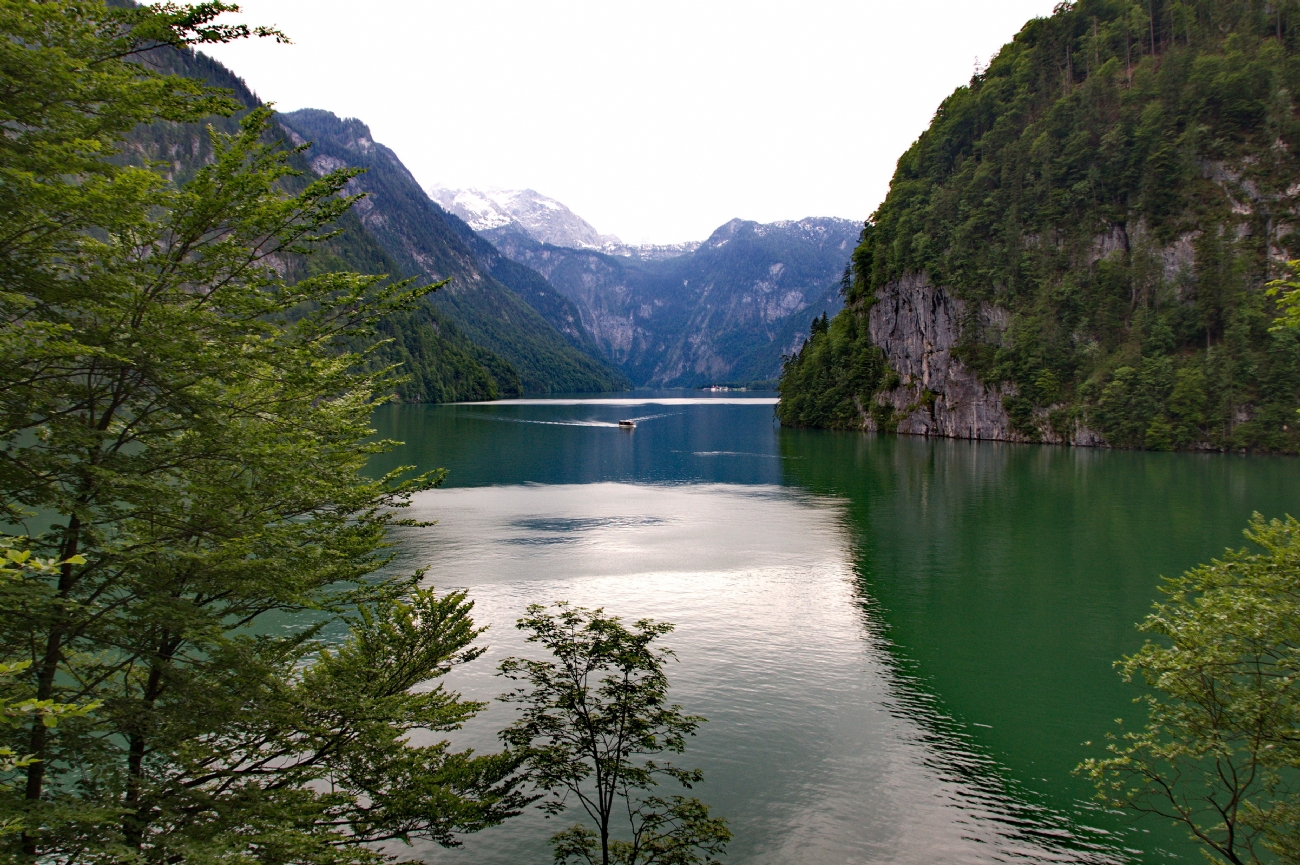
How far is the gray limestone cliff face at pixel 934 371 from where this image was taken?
106562 mm

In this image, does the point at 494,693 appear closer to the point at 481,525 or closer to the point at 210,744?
the point at 210,744

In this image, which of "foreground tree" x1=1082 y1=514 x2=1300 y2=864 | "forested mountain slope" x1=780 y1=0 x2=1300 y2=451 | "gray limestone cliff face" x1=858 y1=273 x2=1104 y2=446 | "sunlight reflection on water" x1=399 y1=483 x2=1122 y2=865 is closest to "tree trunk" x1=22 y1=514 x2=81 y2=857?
"sunlight reflection on water" x1=399 y1=483 x2=1122 y2=865

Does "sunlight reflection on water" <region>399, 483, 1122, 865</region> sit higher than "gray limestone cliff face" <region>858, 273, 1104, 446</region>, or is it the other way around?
"gray limestone cliff face" <region>858, 273, 1104, 446</region>

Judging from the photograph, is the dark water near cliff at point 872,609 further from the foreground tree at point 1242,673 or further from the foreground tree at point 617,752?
the foreground tree at point 1242,673

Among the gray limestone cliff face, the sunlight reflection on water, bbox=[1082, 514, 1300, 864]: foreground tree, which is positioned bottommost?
the sunlight reflection on water

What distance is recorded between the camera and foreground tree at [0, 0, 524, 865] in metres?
7.99

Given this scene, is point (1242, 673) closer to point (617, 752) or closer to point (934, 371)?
point (617, 752)

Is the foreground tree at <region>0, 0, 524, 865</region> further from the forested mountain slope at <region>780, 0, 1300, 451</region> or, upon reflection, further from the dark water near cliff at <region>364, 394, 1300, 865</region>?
the forested mountain slope at <region>780, 0, 1300, 451</region>

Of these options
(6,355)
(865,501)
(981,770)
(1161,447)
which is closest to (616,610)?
(981,770)

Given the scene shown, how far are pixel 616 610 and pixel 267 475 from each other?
2027 centimetres

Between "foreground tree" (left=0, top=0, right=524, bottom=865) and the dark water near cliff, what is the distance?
6.16 meters

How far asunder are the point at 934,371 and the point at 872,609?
305 feet

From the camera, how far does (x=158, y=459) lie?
9.40 m

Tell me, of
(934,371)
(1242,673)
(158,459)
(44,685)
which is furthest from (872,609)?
(934,371)
